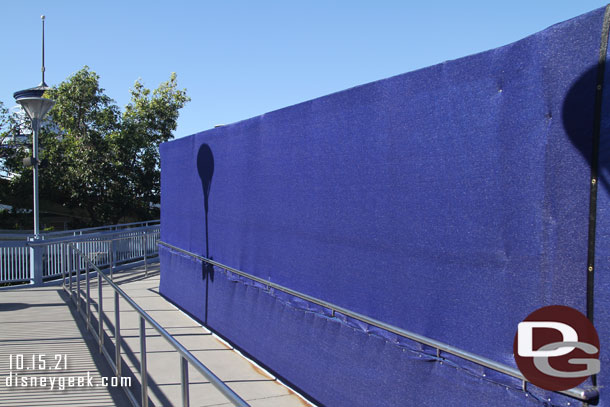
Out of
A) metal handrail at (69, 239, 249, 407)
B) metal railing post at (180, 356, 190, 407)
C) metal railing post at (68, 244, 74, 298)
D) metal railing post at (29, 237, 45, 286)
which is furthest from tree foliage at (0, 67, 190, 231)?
metal railing post at (180, 356, 190, 407)

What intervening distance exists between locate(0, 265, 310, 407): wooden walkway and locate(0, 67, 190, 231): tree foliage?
48.3ft

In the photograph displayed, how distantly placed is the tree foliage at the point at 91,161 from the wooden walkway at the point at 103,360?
14721 mm

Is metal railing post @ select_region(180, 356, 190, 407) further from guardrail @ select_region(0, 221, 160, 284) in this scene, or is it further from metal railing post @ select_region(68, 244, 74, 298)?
guardrail @ select_region(0, 221, 160, 284)

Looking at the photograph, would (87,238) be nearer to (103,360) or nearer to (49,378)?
(103,360)

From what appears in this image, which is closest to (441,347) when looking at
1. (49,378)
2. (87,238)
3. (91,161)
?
(49,378)

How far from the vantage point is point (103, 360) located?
595 cm

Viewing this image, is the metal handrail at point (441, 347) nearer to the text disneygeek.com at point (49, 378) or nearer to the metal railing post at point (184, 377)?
the metal railing post at point (184, 377)

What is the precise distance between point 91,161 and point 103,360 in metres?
18.9

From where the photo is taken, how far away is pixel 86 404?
470cm

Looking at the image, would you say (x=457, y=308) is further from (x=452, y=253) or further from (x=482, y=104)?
(x=482, y=104)

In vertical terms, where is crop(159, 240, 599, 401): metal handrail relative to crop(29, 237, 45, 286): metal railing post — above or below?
above

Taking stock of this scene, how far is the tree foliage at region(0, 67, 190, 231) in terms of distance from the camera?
23188 mm

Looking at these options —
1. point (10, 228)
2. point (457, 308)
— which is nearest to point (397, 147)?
point (457, 308)

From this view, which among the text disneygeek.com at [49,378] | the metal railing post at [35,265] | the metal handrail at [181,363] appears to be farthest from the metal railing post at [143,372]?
the metal railing post at [35,265]
